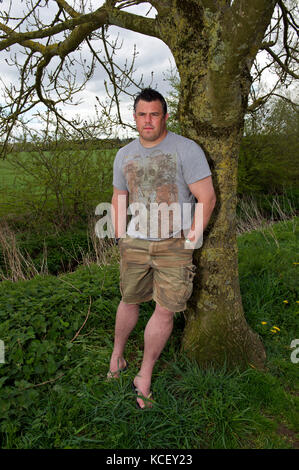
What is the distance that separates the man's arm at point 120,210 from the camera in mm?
2795

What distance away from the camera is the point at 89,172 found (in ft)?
36.3

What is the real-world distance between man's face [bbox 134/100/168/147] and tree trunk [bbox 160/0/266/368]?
16.1 inches

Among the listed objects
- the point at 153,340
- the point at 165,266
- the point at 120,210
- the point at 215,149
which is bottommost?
the point at 153,340

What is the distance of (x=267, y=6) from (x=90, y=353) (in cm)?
295

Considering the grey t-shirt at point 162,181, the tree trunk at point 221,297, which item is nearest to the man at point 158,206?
the grey t-shirt at point 162,181

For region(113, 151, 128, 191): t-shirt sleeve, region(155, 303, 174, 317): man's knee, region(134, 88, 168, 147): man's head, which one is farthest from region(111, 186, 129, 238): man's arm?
region(155, 303, 174, 317): man's knee

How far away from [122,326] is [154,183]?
1171mm

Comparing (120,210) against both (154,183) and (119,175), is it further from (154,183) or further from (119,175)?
(154,183)

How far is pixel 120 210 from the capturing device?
9.25 ft

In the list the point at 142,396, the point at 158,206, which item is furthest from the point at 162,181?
the point at 142,396

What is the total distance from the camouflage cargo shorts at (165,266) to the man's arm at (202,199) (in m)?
0.13
